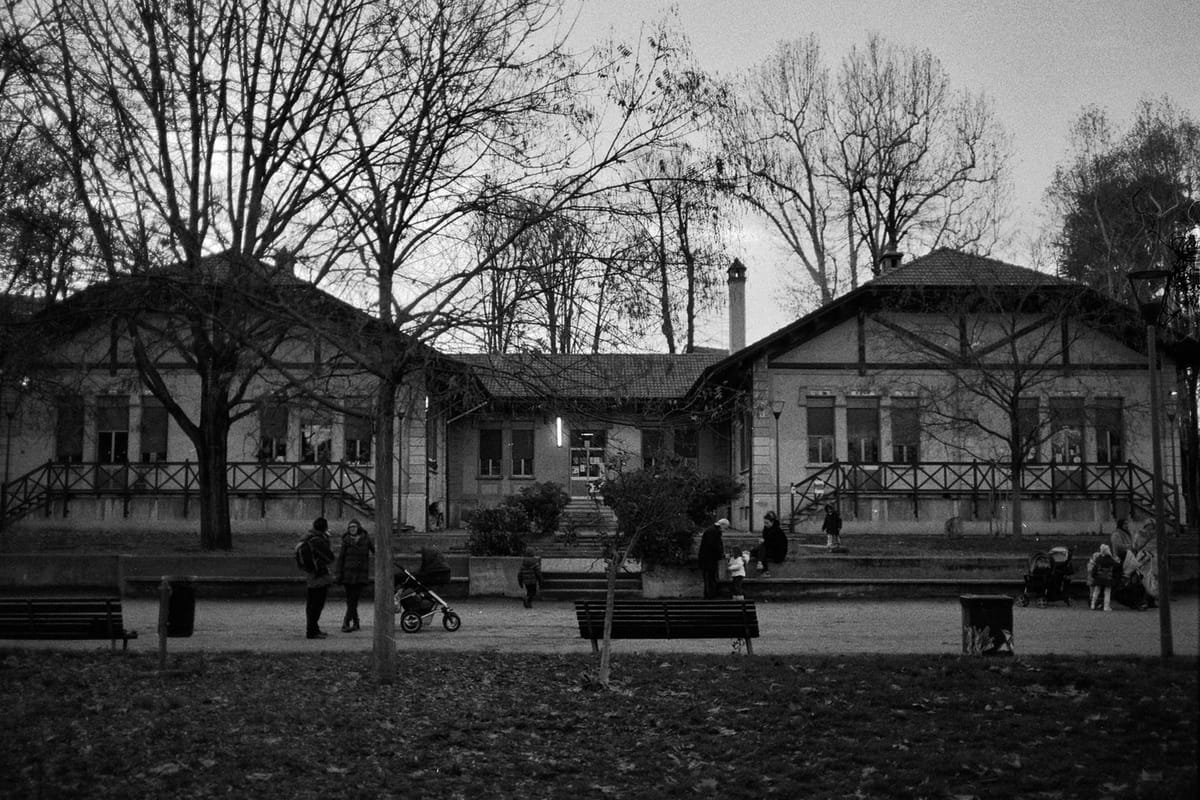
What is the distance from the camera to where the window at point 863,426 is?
35.2 m

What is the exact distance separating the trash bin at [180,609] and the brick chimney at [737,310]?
2834 cm

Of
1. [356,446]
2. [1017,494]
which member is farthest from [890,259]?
[356,446]

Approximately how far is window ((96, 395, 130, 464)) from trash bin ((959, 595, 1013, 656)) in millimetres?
28888

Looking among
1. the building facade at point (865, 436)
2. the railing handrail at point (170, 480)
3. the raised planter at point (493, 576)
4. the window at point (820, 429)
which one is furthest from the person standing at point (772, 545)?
the railing handrail at point (170, 480)

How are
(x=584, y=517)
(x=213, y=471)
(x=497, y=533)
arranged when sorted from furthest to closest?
(x=584, y=517), (x=213, y=471), (x=497, y=533)

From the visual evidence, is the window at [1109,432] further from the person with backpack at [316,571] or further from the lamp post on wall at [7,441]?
the lamp post on wall at [7,441]

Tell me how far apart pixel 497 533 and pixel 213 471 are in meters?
7.00

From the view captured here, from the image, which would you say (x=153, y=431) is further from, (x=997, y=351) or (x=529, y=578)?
(x=997, y=351)

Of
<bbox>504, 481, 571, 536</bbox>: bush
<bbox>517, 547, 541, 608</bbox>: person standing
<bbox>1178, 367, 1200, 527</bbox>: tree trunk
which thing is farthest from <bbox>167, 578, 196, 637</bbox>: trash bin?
<bbox>1178, 367, 1200, 527</bbox>: tree trunk

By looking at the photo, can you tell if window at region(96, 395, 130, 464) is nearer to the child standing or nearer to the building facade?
the building facade

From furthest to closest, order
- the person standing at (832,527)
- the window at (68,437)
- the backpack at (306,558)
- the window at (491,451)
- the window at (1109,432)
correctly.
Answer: the window at (491,451), the window at (1109,432), the window at (68,437), the person standing at (832,527), the backpack at (306,558)

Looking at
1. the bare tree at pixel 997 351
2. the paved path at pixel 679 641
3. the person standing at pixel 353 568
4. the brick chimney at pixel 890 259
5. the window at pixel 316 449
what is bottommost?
the paved path at pixel 679 641

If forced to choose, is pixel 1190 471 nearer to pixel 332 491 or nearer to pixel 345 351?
pixel 332 491

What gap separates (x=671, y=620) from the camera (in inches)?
511
